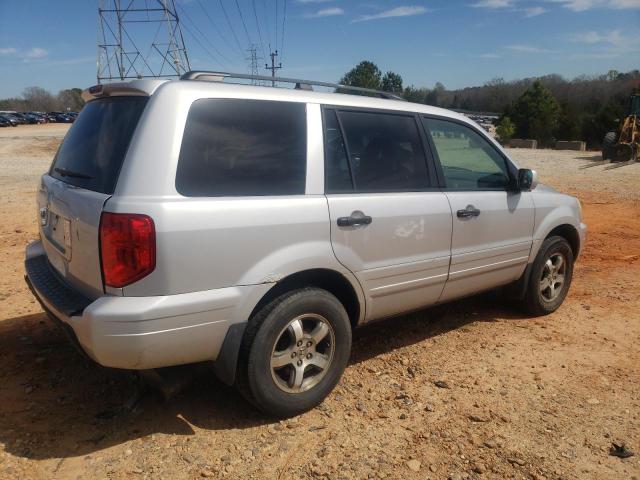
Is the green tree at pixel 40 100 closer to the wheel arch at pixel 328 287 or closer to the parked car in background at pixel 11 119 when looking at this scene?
the parked car in background at pixel 11 119

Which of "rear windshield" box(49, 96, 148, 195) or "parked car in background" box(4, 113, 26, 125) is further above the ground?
"rear windshield" box(49, 96, 148, 195)

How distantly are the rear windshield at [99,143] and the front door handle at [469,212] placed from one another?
226 cm

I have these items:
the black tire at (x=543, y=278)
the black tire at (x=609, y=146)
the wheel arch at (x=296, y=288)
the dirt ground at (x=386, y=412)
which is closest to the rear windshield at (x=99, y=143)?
the wheel arch at (x=296, y=288)

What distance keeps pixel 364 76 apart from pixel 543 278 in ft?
225

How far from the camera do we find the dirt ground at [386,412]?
270 centimetres

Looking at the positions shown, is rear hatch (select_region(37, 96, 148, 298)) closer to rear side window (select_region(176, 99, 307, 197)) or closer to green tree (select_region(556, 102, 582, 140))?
rear side window (select_region(176, 99, 307, 197))

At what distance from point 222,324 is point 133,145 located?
994 mm

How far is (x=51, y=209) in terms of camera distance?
313 cm

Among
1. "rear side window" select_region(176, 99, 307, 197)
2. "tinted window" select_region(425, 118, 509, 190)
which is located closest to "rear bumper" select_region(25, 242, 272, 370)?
"rear side window" select_region(176, 99, 307, 197)

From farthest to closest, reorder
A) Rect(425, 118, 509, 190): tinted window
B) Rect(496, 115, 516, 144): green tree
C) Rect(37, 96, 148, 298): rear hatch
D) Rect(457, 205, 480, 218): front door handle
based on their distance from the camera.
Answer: Rect(496, 115, 516, 144): green tree, Rect(425, 118, 509, 190): tinted window, Rect(457, 205, 480, 218): front door handle, Rect(37, 96, 148, 298): rear hatch

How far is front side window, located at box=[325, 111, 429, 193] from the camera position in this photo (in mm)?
3230

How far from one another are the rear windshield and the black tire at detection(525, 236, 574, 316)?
352 centimetres

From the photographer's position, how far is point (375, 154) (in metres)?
3.48

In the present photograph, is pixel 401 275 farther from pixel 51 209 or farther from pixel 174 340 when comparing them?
pixel 51 209
